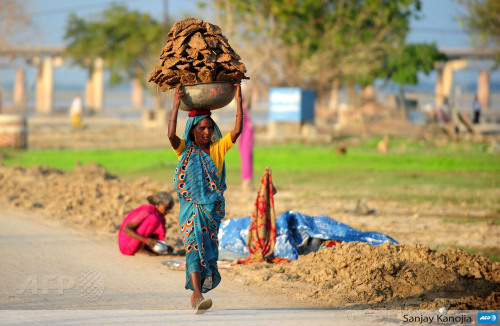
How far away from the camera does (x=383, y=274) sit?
22.1ft

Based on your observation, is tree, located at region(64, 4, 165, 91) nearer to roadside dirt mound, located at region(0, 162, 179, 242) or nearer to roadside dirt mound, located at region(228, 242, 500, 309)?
roadside dirt mound, located at region(0, 162, 179, 242)

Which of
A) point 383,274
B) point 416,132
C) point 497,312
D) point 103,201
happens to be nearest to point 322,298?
point 383,274

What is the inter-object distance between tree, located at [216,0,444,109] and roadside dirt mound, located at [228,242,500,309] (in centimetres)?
2636

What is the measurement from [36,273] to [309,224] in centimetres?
292

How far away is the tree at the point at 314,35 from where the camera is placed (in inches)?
1341

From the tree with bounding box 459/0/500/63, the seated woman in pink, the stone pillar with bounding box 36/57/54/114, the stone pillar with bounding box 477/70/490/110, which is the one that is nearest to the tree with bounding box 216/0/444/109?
the tree with bounding box 459/0/500/63

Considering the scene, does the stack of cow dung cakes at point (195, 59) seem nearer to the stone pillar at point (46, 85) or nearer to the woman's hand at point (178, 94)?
the woman's hand at point (178, 94)

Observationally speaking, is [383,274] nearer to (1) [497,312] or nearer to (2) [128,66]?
(1) [497,312]

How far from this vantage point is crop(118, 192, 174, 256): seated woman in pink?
26.6ft

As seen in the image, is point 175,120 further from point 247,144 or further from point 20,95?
point 20,95

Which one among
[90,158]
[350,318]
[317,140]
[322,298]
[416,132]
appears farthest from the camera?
[416,132]

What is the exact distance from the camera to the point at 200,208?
5766mm

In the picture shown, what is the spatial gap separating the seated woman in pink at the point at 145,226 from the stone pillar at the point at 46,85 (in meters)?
59.7

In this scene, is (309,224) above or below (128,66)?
below
